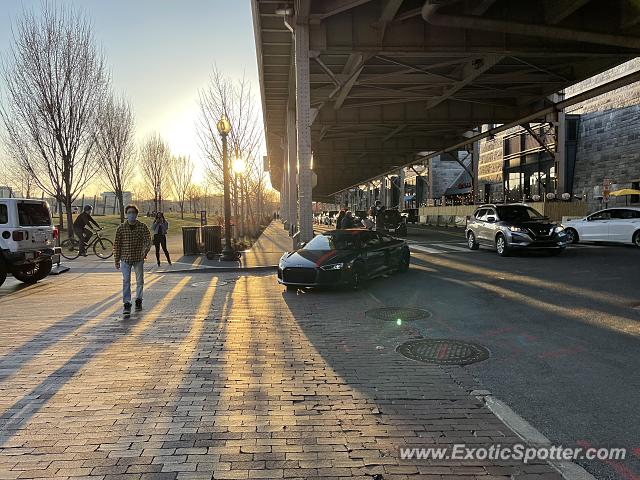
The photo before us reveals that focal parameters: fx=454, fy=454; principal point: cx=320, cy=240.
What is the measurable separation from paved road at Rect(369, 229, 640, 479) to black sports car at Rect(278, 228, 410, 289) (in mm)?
586

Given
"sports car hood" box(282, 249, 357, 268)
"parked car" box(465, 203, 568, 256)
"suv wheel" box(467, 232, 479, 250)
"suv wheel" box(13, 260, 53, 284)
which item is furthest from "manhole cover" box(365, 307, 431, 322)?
"suv wheel" box(467, 232, 479, 250)

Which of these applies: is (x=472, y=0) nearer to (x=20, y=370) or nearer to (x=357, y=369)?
(x=357, y=369)

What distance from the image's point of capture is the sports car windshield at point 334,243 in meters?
10.4

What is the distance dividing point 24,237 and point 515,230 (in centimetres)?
1379

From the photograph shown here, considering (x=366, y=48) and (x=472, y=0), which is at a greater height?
(x=472, y=0)

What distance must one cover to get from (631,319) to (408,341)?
11.5ft

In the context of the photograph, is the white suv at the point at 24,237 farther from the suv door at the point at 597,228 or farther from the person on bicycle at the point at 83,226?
the suv door at the point at 597,228

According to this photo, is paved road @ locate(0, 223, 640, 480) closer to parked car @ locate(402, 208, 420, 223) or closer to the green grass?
the green grass

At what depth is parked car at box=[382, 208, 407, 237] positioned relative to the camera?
2600cm

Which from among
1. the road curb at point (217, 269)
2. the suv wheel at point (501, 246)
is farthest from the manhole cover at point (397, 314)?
the suv wheel at point (501, 246)

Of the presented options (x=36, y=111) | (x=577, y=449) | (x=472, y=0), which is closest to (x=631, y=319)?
(x=577, y=449)

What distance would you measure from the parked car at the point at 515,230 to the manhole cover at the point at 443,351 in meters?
9.68

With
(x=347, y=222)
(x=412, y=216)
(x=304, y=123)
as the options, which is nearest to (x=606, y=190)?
(x=347, y=222)

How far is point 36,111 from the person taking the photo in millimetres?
20906
